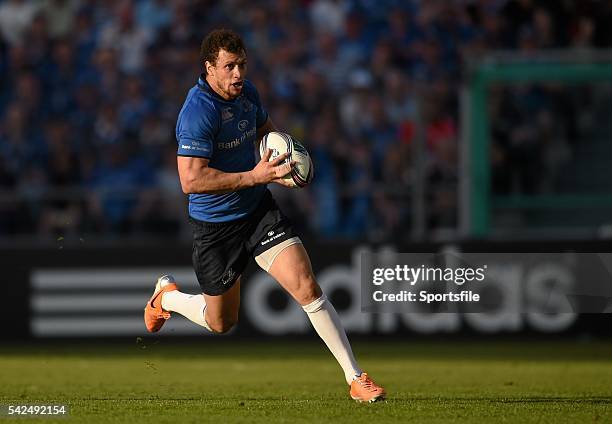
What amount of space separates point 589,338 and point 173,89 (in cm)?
677

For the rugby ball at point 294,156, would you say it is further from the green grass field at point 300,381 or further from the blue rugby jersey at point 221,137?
the green grass field at point 300,381

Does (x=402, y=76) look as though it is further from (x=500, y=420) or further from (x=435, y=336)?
(x=500, y=420)

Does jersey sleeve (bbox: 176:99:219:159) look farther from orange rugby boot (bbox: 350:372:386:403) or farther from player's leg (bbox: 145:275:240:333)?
orange rugby boot (bbox: 350:372:386:403)

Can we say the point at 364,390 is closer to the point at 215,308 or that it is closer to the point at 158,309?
the point at 215,308

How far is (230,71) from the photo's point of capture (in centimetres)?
830

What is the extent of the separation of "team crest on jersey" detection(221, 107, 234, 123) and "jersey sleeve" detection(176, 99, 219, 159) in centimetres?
14

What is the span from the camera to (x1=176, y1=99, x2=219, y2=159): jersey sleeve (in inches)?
324

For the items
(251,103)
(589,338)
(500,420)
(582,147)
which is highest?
(251,103)

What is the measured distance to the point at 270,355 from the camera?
13914mm

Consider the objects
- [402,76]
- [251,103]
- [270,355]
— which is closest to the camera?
[251,103]

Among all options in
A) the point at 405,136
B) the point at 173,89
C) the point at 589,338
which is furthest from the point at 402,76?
the point at 589,338

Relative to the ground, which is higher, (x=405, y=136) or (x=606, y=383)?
(x=405, y=136)

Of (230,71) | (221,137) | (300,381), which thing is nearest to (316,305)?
(221,137)

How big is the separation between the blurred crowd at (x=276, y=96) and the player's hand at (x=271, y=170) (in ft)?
22.9
